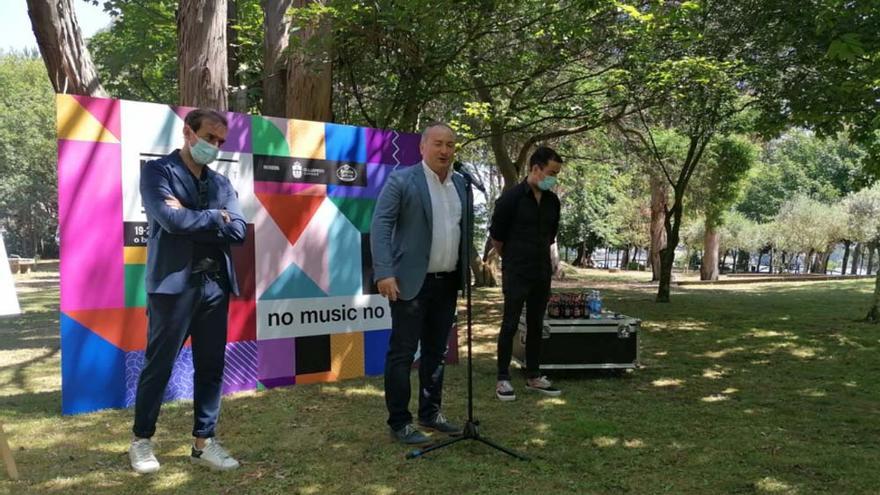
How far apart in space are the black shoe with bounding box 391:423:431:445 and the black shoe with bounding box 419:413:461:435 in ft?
0.69

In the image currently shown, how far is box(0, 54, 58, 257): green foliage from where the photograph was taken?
3123cm

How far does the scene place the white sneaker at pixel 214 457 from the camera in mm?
3268

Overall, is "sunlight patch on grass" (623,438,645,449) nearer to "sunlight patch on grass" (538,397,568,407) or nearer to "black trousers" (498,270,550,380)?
"sunlight patch on grass" (538,397,568,407)

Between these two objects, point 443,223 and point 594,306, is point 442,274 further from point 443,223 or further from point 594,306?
point 594,306

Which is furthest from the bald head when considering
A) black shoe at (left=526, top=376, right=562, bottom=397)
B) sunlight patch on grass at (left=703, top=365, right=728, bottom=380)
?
sunlight patch on grass at (left=703, top=365, right=728, bottom=380)

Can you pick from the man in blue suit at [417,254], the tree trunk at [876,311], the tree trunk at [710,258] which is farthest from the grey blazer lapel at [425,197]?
the tree trunk at [710,258]

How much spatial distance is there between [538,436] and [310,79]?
4.61 meters

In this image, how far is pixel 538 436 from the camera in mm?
3867

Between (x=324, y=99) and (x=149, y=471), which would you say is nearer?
(x=149, y=471)

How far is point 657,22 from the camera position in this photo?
7.90 meters

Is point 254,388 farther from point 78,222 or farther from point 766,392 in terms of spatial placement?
point 766,392

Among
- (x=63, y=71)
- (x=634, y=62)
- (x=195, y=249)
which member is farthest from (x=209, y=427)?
(x=634, y=62)

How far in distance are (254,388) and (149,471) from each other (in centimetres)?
172

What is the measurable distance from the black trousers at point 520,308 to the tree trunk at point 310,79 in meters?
3.15
